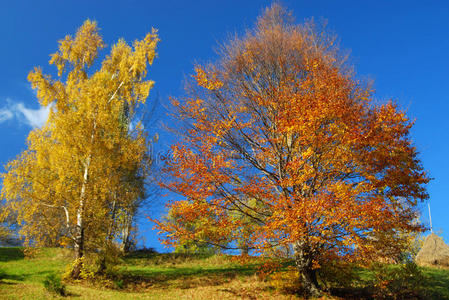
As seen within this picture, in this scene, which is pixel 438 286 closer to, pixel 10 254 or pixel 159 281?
pixel 159 281

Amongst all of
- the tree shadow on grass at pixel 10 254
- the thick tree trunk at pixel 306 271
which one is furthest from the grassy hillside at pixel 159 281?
the thick tree trunk at pixel 306 271

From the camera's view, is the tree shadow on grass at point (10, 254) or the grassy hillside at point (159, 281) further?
the tree shadow on grass at point (10, 254)

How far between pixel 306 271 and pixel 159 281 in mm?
7048

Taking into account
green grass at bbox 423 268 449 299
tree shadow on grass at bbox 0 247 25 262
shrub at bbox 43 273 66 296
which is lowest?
green grass at bbox 423 268 449 299

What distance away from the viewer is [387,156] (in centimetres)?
1053

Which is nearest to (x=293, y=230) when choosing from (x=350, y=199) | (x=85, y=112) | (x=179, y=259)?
(x=350, y=199)

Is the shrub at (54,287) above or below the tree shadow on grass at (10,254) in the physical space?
below

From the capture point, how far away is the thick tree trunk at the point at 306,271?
37.8 feet

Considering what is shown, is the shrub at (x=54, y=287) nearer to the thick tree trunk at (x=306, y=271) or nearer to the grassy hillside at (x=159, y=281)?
the grassy hillside at (x=159, y=281)

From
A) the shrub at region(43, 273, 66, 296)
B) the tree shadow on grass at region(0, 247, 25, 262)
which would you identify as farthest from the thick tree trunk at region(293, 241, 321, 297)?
the tree shadow on grass at region(0, 247, 25, 262)

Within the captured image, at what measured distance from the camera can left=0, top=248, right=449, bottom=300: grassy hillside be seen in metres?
11.8

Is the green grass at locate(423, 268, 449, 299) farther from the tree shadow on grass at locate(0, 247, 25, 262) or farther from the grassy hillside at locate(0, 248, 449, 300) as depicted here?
the tree shadow on grass at locate(0, 247, 25, 262)

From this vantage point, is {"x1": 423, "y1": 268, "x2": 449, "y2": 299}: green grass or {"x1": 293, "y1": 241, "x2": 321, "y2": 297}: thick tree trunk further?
{"x1": 423, "y1": 268, "x2": 449, "y2": 299}: green grass

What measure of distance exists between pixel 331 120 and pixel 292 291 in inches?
263
